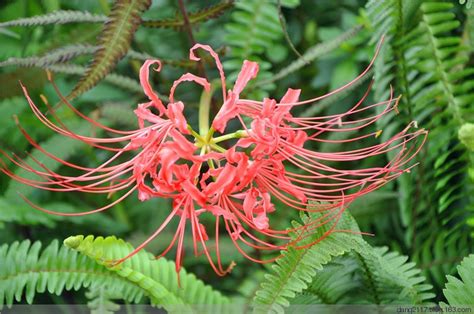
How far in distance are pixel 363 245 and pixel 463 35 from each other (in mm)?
533

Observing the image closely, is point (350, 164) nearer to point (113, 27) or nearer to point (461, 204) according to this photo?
point (461, 204)

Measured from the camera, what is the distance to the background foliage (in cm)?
100

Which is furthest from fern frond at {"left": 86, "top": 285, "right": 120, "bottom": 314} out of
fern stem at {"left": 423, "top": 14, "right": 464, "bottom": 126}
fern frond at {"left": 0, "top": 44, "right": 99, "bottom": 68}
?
fern stem at {"left": 423, "top": 14, "right": 464, "bottom": 126}

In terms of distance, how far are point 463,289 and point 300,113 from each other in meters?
0.59

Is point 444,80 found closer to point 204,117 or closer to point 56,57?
point 204,117

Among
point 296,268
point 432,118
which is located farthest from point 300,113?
point 296,268

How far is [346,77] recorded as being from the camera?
136cm

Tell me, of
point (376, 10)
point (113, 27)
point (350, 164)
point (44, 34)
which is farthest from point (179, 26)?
point (44, 34)

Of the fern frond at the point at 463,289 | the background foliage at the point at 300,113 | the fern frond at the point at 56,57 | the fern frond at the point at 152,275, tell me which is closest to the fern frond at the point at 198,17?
the background foliage at the point at 300,113

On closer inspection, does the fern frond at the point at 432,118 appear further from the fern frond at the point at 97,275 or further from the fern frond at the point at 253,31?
the fern frond at the point at 97,275

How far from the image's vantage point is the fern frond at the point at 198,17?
3.85ft

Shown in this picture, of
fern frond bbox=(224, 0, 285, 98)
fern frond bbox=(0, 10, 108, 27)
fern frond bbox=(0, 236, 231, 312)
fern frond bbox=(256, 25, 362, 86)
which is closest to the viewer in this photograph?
fern frond bbox=(0, 236, 231, 312)

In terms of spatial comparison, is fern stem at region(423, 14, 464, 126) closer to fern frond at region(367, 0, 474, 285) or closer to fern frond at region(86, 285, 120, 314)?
fern frond at region(367, 0, 474, 285)

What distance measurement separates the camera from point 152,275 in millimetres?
1025
